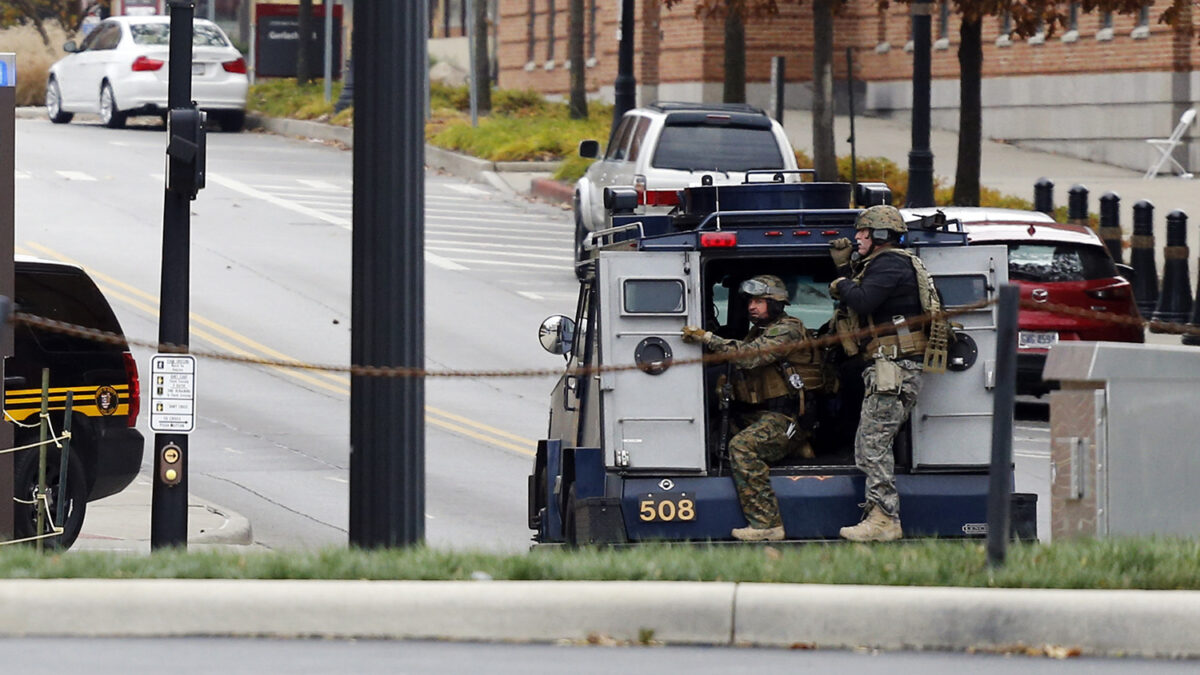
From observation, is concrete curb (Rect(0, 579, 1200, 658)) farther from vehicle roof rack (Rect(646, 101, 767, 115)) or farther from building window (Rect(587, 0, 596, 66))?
building window (Rect(587, 0, 596, 66))

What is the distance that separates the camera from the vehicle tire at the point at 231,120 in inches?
1457

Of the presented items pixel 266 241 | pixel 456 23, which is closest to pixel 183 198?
pixel 266 241

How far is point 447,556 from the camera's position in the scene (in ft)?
25.7

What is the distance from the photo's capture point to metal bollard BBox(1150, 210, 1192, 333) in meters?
19.9

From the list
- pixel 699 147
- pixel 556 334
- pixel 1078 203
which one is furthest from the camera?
pixel 1078 203

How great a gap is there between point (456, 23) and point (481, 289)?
127 ft

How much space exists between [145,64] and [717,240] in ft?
85.4

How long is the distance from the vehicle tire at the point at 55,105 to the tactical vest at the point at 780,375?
1129 inches

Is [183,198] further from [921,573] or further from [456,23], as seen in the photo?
[456,23]

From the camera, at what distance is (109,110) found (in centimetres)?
3525

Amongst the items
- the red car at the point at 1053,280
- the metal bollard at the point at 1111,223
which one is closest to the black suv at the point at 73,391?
the red car at the point at 1053,280

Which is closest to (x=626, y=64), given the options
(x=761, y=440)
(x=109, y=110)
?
(x=109, y=110)

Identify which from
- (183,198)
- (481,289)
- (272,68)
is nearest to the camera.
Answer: (183,198)

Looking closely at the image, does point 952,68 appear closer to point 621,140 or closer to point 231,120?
point 231,120
